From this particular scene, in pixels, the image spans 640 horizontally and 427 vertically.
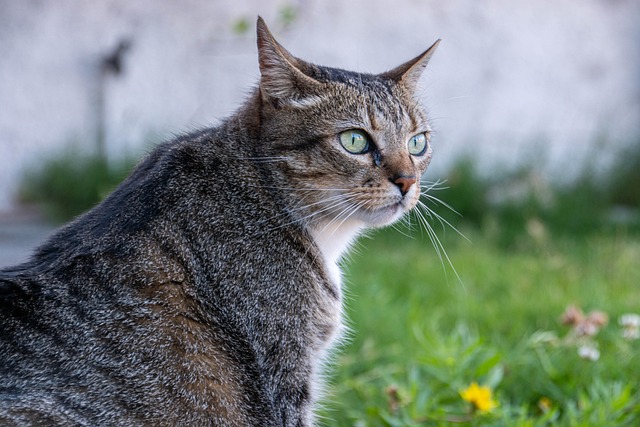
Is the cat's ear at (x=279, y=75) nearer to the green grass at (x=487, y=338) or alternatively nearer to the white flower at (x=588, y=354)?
the green grass at (x=487, y=338)

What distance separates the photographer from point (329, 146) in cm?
227

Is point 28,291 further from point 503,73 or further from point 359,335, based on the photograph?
point 503,73

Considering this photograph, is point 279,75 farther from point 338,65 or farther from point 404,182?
point 338,65

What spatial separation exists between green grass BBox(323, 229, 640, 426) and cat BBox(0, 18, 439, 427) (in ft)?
2.23

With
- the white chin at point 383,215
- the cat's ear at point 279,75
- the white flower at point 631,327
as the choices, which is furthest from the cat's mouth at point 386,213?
the white flower at point 631,327

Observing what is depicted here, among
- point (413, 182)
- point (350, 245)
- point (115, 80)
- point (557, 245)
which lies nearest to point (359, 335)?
point (350, 245)

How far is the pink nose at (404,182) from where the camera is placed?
7.50ft

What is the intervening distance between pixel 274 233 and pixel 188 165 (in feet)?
0.97

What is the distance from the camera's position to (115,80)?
20.4ft

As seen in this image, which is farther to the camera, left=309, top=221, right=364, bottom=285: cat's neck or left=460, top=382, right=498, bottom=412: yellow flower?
left=460, top=382, right=498, bottom=412: yellow flower

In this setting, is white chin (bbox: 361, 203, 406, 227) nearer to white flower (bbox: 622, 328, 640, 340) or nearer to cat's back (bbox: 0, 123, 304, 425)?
cat's back (bbox: 0, 123, 304, 425)

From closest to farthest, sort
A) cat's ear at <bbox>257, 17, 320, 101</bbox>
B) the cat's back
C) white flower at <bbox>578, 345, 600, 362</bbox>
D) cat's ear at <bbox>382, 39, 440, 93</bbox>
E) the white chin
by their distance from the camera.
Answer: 1. the cat's back
2. cat's ear at <bbox>257, 17, 320, 101</bbox>
3. the white chin
4. cat's ear at <bbox>382, 39, 440, 93</bbox>
5. white flower at <bbox>578, 345, 600, 362</bbox>

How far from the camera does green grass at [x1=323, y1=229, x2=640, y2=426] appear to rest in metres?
2.74

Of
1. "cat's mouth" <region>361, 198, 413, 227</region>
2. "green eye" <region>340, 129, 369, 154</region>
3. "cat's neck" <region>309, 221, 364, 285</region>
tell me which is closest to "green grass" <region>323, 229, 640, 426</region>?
"cat's neck" <region>309, 221, 364, 285</region>
